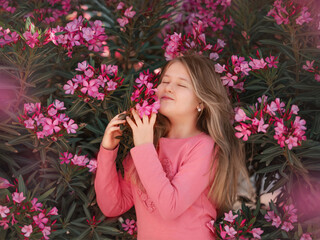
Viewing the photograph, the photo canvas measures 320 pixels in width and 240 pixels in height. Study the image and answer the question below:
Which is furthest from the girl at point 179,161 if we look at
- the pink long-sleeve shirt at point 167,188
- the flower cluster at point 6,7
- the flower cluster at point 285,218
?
the flower cluster at point 6,7

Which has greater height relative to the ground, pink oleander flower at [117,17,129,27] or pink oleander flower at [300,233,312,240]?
pink oleander flower at [117,17,129,27]

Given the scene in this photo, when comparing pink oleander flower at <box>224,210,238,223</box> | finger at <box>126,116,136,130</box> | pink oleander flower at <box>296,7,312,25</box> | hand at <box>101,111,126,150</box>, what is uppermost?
pink oleander flower at <box>296,7,312,25</box>

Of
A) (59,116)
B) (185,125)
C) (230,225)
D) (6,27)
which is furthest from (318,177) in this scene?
(6,27)

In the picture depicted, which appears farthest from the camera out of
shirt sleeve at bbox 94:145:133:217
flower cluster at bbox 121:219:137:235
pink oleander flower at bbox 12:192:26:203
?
flower cluster at bbox 121:219:137:235

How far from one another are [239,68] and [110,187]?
2.97ft

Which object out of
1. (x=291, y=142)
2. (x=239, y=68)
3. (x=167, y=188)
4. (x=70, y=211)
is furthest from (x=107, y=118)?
(x=291, y=142)

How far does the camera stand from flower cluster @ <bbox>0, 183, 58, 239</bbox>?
5.75 feet

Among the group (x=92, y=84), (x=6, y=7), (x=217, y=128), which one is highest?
(x=6, y=7)

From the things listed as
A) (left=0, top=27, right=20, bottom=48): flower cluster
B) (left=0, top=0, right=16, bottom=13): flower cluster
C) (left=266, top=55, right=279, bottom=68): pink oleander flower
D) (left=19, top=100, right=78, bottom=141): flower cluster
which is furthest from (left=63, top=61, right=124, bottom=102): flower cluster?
(left=0, top=0, right=16, bottom=13): flower cluster

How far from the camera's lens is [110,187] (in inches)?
79.3

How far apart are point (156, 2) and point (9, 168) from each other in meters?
1.35

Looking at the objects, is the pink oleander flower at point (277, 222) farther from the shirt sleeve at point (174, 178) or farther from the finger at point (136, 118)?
the finger at point (136, 118)

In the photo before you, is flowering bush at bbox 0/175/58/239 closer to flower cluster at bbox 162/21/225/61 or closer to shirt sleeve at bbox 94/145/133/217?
shirt sleeve at bbox 94/145/133/217

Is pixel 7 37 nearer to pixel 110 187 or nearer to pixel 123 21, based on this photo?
pixel 123 21
